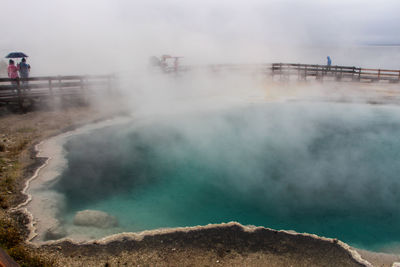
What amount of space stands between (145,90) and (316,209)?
33.3 ft

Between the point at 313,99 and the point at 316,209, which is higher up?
the point at 313,99

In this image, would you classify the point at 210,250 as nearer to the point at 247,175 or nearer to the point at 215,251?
the point at 215,251

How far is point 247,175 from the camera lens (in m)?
6.76

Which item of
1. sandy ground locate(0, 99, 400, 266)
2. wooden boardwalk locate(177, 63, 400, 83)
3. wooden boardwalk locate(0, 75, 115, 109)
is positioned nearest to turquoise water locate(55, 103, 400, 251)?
sandy ground locate(0, 99, 400, 266)

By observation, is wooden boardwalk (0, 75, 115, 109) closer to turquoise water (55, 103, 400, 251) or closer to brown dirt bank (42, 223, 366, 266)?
turquoise water (55, 103, 400, 251)

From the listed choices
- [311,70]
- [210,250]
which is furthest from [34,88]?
[311,70]

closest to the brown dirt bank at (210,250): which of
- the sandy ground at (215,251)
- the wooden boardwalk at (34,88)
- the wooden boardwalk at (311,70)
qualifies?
the sandy ground at (215,251)

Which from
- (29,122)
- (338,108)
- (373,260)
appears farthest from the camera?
(338,108)

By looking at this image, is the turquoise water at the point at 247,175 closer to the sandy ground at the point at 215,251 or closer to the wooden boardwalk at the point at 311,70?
the sandy ground at the point at 215,251

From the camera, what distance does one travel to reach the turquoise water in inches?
202

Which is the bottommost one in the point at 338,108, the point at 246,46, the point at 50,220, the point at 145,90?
the point at 50,220

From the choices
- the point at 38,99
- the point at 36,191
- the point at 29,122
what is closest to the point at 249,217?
the point at 36,191

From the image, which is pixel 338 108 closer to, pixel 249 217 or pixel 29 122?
pixel 249 217

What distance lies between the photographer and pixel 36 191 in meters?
5.39
